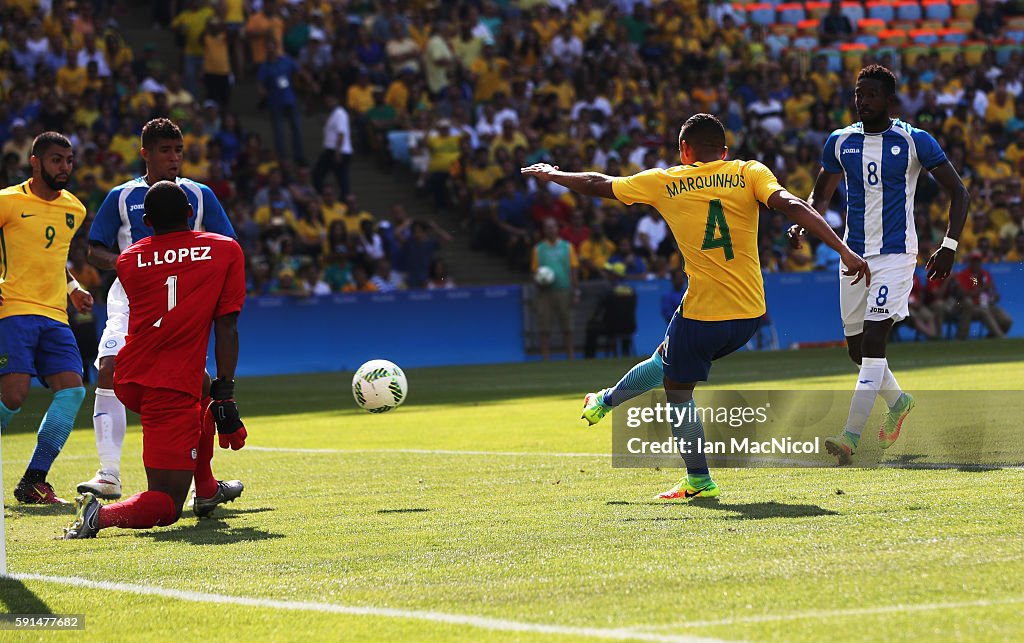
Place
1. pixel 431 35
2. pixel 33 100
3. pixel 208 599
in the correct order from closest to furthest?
pixel 208 599, pixel 33 100, pixel 431 35

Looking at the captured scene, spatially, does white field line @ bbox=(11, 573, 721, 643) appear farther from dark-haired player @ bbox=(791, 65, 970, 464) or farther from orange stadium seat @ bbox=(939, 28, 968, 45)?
orange stadium seat @ bbox=(939, 28, 968, 45)

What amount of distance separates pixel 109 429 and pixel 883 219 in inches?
208

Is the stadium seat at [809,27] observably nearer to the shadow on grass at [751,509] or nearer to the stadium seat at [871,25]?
the stadium seat at [871,25]

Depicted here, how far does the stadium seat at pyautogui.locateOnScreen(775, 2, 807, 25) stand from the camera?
1626 inches

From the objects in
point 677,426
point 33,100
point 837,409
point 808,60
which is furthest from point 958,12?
point 677,426

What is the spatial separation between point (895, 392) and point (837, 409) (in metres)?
2.59

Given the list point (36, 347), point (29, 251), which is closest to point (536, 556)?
point (36, 347)

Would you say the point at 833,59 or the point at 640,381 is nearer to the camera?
the point at 640,381

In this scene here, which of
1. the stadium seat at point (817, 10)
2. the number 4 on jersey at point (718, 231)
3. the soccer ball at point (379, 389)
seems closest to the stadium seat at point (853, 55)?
the stadium seat at point (817, 10)

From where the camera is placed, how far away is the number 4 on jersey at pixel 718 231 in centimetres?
871

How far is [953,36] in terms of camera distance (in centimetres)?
4069

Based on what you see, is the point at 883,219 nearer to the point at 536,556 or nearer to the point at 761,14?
the point at 536,556

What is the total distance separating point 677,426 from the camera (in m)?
8.80

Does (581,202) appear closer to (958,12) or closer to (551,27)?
(551,27)
